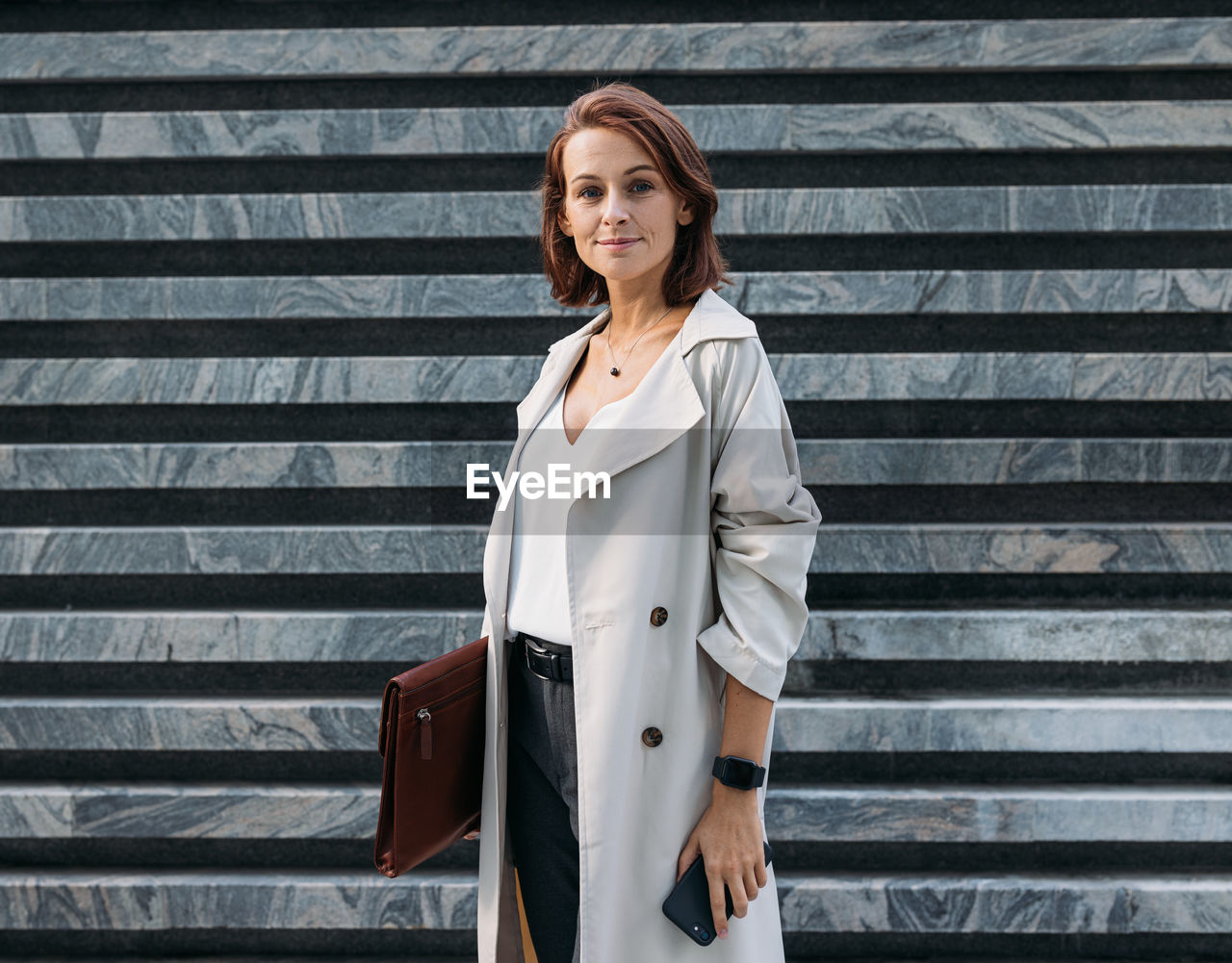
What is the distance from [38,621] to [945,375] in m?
3.36

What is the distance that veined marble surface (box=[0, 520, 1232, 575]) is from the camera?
2.96m

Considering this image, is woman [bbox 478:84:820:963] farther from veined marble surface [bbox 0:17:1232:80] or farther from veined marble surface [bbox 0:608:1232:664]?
veined marble surface [bbox 0:17:1232:80]

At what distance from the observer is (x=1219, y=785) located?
9.77 ft

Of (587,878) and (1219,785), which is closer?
(587,878)

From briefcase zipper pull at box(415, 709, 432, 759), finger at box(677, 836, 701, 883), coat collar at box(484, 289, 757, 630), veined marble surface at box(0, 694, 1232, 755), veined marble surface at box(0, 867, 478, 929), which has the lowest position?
veined marble surface at box(0, 867, 478, 929)

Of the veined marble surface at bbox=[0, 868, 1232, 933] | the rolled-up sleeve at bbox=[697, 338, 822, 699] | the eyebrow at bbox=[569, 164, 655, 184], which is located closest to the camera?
the rolled-up sleeve at bbox=[697, 338, 822, 699]

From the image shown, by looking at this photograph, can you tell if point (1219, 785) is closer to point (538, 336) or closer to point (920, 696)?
point (920, 696)

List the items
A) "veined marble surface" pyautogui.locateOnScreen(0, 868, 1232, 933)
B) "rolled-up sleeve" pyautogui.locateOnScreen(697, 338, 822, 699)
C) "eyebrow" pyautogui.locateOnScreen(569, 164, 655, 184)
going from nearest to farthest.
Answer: "rolled-up sleeve" pyautogui.locateOnScreen(697, 338, 822, 699)
"eyebrow" pyautogui.locateOnScreen(569, 164, 655, 184)
"veined marble surface" pyautogui.locateOnScreen(0, 868, 1232, 933)

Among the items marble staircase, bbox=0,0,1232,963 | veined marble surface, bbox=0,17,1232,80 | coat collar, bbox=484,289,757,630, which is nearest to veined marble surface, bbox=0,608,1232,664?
marble staircase, bbox=0,0,1232,963

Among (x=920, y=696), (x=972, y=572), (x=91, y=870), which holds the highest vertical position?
(x=972, y=572)

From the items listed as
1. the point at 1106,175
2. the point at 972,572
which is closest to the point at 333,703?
the point at 972,572

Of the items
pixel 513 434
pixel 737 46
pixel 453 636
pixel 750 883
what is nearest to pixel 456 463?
pixel 513 434

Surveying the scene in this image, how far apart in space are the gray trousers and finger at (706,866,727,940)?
28 cm

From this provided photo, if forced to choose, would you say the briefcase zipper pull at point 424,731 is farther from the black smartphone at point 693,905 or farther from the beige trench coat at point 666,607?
the black smartphone at point 693,905
